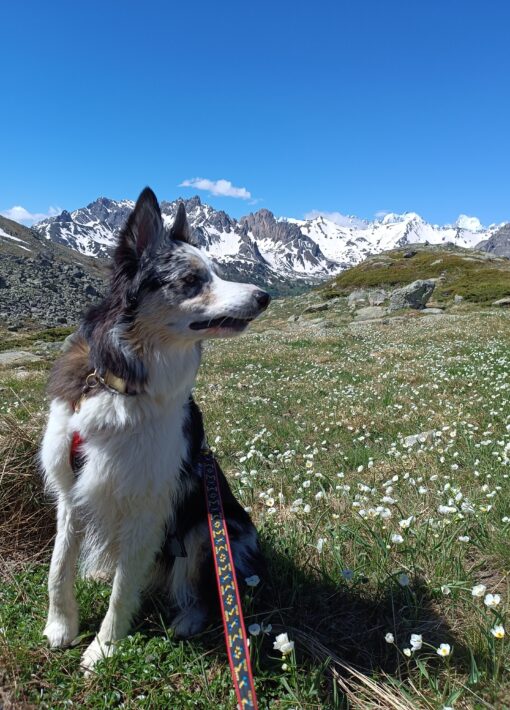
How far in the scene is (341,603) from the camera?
403 centimetres

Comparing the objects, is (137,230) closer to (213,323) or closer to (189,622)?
(213,323)

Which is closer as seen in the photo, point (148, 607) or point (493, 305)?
point (148, 607)

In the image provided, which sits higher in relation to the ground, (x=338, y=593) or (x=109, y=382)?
(x=109, y=382)

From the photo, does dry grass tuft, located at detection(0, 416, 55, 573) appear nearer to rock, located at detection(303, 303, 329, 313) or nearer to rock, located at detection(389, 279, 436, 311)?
rock, located at detection(389, 279, 436, 311)

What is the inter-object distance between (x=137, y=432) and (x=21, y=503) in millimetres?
2187

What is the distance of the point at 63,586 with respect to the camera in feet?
12.4

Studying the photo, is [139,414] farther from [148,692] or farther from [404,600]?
[404,600]

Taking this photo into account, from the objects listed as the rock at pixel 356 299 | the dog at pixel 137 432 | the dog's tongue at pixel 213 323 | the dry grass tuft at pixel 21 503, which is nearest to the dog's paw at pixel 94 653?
the dog at pixel 137 432

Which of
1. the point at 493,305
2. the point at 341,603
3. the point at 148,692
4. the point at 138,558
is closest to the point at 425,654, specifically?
the point at 341,603

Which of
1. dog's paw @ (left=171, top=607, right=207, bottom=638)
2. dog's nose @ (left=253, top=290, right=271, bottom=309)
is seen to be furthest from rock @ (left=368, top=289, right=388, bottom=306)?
dog's paw @ (left=171, top=607, right=207, bottom=638)

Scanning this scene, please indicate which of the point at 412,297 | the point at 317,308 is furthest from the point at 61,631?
the point at 317,308

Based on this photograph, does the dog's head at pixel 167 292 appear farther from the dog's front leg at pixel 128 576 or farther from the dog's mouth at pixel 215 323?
the dog's front leg at pixel 128 576

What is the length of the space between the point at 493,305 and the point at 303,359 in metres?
27.0

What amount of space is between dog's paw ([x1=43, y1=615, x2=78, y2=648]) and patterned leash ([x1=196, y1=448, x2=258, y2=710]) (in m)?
1.26
